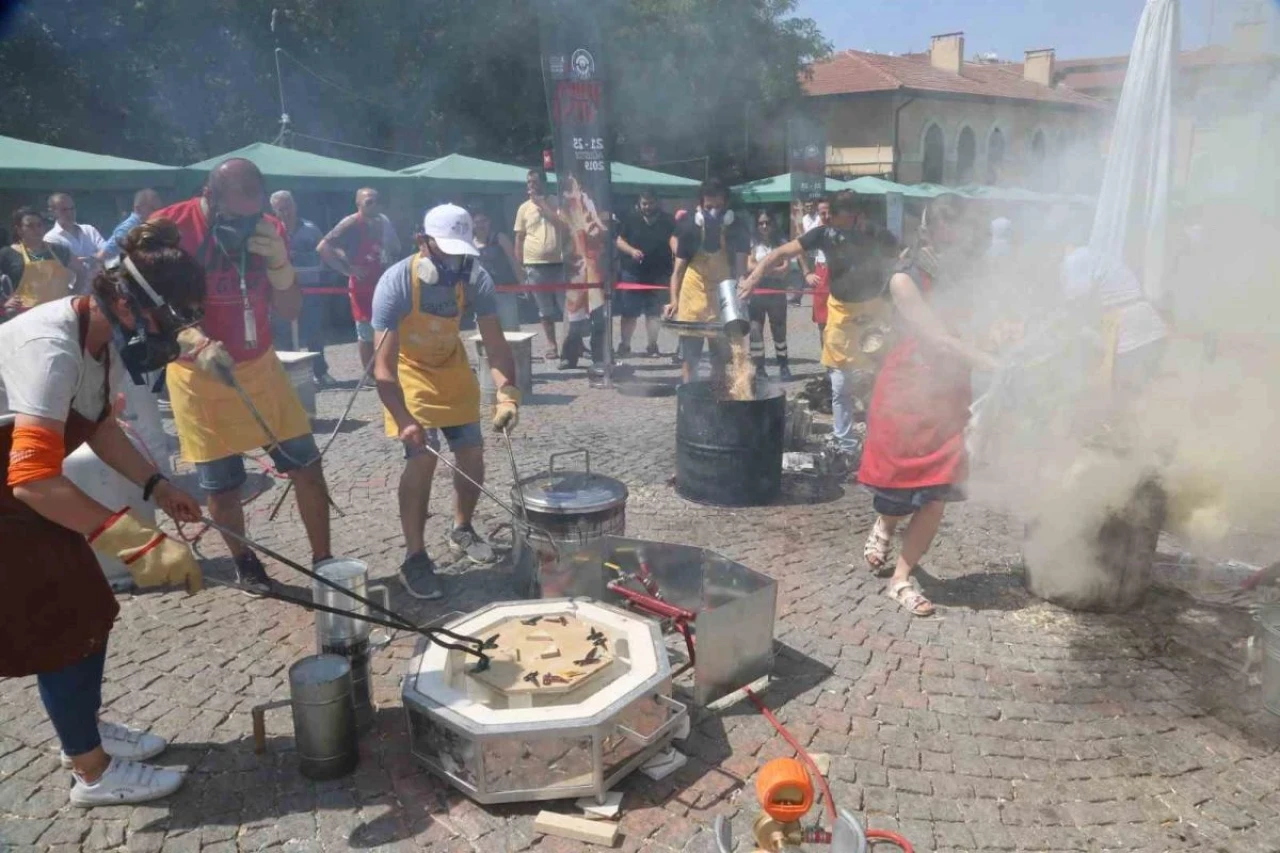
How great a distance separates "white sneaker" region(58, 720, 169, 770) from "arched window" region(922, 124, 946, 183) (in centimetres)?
2294

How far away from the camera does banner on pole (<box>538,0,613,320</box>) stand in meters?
8.67

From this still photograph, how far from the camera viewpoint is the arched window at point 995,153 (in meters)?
12.4

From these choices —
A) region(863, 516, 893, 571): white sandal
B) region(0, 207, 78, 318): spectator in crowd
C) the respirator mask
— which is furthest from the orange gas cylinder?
region(0, 207, 78, 318): spectator in crowd

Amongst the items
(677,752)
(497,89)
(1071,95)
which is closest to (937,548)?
(677,752)

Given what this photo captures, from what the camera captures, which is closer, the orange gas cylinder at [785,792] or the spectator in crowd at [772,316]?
the orange gas cylinder at [785,792]

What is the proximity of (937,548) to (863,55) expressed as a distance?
28.0m

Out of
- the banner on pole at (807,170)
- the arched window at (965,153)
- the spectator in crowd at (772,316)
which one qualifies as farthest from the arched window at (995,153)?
the spectator in crowd at (772,316)

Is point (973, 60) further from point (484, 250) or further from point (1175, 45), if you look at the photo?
point (1175, 45)

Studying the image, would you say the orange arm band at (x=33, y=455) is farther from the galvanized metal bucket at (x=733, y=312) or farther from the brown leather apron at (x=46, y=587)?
the galvanized metal bucket at (x=733, y=312)

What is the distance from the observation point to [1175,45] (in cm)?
530

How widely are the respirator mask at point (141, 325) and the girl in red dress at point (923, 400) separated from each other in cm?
308

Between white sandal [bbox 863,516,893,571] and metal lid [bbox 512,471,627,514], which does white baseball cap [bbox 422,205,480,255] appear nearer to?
metal lid [bbox 512,471,627,514]

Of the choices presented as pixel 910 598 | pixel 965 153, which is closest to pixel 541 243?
pixel 910 598

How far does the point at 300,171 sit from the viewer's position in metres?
12.1
